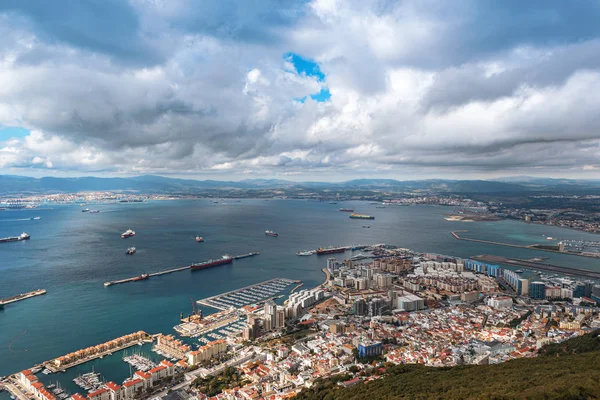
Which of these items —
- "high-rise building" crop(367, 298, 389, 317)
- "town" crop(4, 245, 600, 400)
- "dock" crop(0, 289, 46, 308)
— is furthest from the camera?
"dock" crop(0, 289, 46, 308)

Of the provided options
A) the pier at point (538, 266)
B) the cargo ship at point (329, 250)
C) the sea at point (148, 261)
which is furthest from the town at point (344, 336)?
the cargo ship at point (329, 250)

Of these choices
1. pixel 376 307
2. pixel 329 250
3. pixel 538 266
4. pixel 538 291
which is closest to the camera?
pixel 376 307

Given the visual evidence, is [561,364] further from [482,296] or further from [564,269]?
[564,269]

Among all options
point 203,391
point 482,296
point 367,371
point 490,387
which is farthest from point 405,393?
point 482,296

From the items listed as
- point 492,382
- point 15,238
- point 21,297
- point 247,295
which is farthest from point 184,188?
point 492,382

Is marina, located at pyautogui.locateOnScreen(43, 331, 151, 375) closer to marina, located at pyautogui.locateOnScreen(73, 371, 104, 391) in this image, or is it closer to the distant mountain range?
marina, located at pyautogui.locateOnScreen(73, 371, 104, 391)

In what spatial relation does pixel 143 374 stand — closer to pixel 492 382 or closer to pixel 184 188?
pixel 492 382

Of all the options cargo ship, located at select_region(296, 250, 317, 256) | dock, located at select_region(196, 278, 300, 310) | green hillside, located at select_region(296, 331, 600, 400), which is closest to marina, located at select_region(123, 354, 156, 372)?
dock, located at select_region(196, 278, 300, 310)
